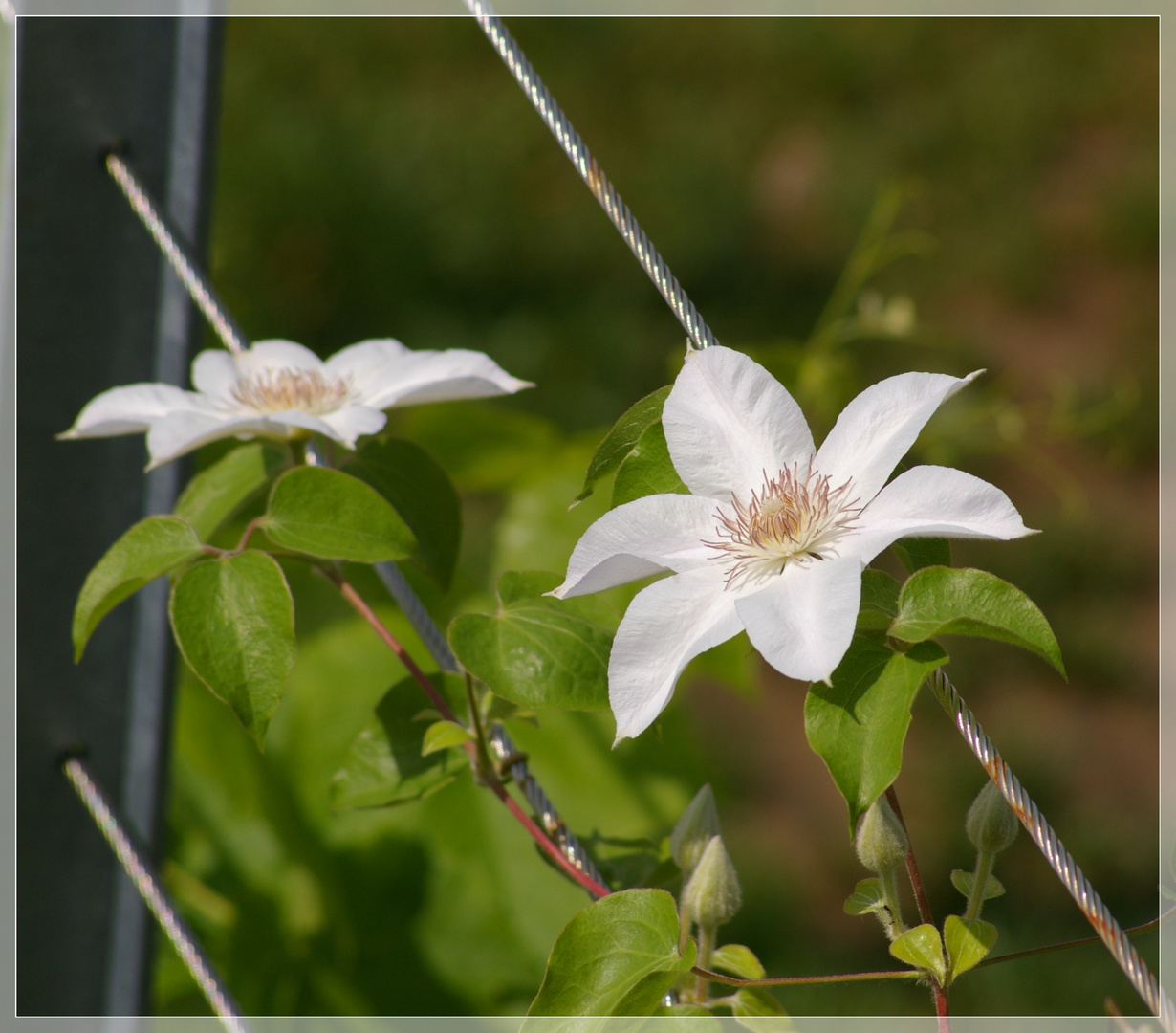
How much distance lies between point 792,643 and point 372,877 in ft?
1.67

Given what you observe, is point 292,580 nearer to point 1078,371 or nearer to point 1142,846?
point 1142,846

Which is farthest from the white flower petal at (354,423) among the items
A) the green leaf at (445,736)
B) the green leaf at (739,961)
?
the green leaf at (739,961)

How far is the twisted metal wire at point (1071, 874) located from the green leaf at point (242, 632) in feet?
0.64

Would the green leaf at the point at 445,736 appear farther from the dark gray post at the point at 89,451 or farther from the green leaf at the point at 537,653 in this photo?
the dark gray post at the point at 89,451

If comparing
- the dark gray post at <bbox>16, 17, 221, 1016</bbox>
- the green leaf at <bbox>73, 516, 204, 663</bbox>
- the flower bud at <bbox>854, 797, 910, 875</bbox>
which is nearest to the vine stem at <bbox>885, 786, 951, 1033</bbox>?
the flower bud at <bbox>854, 797, 910, 875</bbox>

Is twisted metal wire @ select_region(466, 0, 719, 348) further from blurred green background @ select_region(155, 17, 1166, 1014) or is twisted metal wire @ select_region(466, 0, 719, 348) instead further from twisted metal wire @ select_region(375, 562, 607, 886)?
blurred green background @ select_region(155, 17, 1166, 1014)

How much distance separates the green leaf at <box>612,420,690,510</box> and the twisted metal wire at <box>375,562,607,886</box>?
8cm

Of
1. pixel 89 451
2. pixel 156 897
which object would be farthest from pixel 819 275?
pixel 156 897

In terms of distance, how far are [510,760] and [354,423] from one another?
13cm

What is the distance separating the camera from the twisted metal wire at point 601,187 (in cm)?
34

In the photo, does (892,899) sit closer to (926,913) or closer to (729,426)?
(926,913)

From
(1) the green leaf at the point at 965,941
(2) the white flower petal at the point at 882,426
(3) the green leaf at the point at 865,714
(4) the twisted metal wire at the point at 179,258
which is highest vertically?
(4) the twisted metal wire at the point at 179,258

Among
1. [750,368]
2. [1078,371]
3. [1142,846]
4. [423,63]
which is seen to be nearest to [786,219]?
[1078,371]

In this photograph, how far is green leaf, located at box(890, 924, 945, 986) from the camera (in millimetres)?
302
